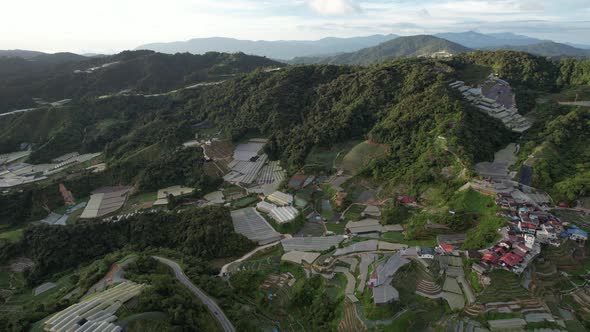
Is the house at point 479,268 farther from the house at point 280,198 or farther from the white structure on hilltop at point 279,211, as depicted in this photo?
the house at point 280,198

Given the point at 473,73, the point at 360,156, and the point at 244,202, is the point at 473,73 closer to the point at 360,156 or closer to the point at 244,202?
the point at 360,156

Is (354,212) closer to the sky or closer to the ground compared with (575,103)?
closer to the ground

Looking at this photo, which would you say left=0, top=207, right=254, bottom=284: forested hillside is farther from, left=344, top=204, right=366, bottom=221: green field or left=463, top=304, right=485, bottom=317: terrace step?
left=463, top=304, right=485, bottom=317: terrace step

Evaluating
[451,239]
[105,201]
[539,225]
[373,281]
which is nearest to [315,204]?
[451,239]

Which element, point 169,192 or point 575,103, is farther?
point 575,103

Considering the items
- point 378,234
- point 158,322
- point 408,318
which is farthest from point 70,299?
point 378,234

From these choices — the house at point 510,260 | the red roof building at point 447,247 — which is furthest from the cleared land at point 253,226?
the house at point 510,260

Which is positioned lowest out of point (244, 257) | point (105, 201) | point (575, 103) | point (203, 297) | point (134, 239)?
point (244, 257)
